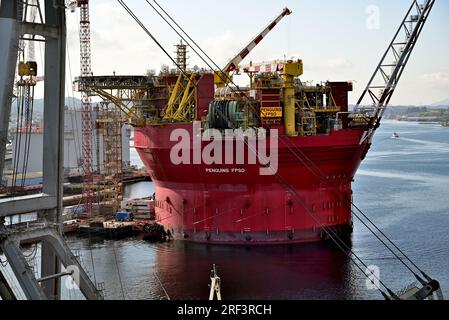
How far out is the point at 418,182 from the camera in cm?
3484

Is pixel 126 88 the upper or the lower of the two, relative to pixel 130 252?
upper

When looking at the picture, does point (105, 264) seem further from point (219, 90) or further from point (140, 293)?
point (219, 90)

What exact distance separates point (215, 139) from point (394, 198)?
13238mm

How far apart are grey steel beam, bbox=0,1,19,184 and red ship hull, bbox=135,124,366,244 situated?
11.7 m

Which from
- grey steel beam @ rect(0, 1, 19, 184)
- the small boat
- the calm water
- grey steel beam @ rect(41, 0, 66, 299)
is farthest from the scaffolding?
grey steel beam @ rect(0, 1, 19, 184)

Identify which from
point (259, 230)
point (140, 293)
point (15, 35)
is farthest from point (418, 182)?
point (15, 35)

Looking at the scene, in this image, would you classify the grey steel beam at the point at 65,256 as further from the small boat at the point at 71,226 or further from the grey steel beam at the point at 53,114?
the small boat at the point at 71,226

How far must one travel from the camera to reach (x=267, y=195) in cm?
1833

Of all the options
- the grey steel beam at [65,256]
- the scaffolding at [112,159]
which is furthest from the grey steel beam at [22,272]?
the scaffolding at [112,159]
